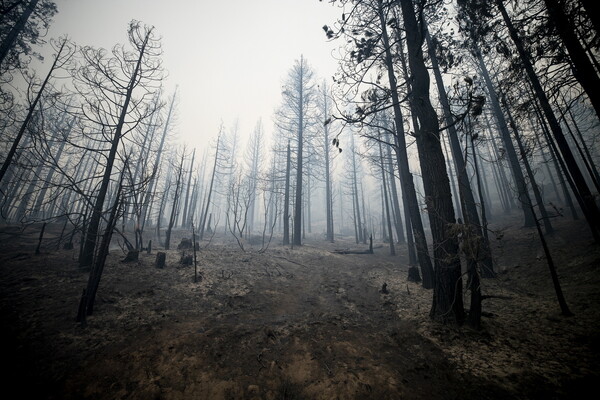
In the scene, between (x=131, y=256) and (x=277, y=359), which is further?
(x=131, y=256)

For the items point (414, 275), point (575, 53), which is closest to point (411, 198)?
point (414, 275)

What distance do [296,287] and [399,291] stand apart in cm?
367

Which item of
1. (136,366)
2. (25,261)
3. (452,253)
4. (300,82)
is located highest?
(300,82)

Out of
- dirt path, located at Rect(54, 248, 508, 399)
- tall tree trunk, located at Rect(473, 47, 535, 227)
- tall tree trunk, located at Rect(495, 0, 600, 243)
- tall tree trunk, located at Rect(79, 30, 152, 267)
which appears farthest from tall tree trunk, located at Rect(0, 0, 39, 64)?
tall tree trunk, located at Rect(473, 47, 535, 227)

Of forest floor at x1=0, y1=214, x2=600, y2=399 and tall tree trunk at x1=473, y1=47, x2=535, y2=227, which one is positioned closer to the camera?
forest floor at x1=0, y1=214, x2=600, y2=399

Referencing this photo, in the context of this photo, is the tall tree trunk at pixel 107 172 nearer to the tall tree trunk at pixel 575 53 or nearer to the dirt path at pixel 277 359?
the dirt path at pixel 277 359

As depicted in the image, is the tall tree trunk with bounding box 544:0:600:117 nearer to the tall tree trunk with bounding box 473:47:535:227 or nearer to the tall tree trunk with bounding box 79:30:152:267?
the tall tree trunk with bounding box 473:47:535:227

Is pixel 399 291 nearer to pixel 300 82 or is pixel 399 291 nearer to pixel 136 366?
pixel 136 366

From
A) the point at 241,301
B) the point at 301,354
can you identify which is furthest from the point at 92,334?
the point at 301,354

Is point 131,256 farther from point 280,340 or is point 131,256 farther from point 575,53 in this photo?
point 575,53

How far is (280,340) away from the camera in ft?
14.7

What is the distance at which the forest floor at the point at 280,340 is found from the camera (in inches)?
126

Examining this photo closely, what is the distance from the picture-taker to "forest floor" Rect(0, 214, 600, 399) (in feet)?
10.5

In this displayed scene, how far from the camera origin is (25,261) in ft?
23.7
